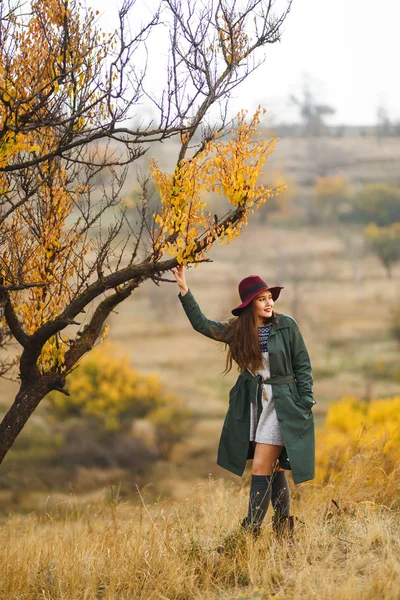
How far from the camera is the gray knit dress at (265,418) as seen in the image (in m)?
4.15

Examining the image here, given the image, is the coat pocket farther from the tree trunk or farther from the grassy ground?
the tree trunk

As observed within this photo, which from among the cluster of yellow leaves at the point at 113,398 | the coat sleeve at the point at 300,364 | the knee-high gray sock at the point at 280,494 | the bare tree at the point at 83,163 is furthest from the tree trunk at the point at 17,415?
the cluster of yellow leaves at the point at 113,398

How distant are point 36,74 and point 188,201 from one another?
125cm

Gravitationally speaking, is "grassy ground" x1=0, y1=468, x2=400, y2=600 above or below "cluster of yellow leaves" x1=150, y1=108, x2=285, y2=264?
below

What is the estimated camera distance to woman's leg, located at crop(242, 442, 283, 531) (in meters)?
4.17

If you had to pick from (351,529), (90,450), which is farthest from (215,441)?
(351,529)

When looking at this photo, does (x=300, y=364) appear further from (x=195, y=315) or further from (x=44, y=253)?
(x=44, y=253)

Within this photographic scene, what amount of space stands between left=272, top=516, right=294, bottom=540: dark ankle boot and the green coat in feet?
1.10

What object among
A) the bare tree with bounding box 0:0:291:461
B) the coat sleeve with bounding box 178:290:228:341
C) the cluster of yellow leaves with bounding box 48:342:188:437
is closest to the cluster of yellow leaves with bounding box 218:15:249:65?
the bare tree with bounding box 0:0:291:461

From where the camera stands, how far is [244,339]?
13.9 ft

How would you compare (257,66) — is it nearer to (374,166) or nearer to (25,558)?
(25,558)

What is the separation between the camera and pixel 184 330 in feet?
148

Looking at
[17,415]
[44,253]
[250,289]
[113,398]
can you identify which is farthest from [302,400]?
[113,398]

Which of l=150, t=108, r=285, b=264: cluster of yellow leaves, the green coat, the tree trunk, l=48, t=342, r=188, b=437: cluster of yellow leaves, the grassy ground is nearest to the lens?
the grassy ground
